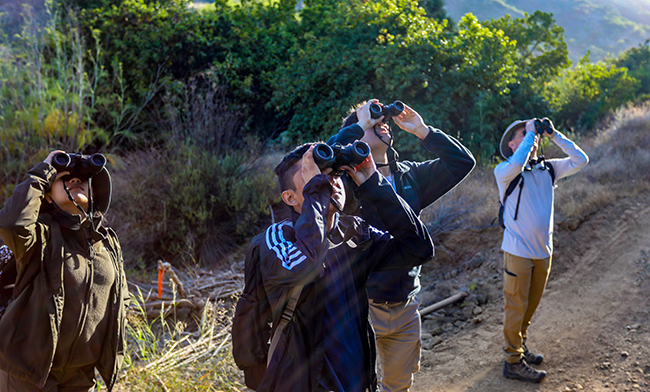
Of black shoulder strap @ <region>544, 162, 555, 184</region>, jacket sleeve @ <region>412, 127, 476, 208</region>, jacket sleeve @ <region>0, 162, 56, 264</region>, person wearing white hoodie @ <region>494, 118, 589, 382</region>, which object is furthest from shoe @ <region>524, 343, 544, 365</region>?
jacket sleeve @ <region>0, 162, 56, 264</region>

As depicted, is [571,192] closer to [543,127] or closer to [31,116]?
[543,127]

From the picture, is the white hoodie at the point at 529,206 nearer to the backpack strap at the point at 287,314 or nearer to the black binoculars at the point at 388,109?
the black binoculars at the point at 388,109

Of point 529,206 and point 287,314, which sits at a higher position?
point 287,314

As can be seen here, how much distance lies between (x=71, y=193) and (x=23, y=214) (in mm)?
437

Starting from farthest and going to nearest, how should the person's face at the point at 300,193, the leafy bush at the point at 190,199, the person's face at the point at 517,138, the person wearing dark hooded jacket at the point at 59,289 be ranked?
1. the leafy bush at the point at 190,199
2. the person's face at the point at 517,138
3. the person wearing dark hooded jacket at the point at 59,289
4. the person's face at the point at 300,193

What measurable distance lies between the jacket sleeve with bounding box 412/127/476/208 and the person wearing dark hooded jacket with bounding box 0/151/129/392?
6.38 ft

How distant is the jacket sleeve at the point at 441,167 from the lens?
285 cm

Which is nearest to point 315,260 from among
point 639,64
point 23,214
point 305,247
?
point 305,247

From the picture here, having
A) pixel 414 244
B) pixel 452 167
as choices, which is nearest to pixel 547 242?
pixel 452 167

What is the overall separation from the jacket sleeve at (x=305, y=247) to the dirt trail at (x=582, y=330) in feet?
9.74

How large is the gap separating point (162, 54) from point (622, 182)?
32.6 feet

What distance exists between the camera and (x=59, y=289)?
2576 millimetres

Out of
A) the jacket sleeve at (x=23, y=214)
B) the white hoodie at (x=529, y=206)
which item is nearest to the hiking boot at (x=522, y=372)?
the white hoodie at (x=529, y=206)

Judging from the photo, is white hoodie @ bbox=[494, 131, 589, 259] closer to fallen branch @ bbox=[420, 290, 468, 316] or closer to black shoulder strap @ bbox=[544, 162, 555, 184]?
black shoulder strap @ bbox=[544, 162, 555, 184]
